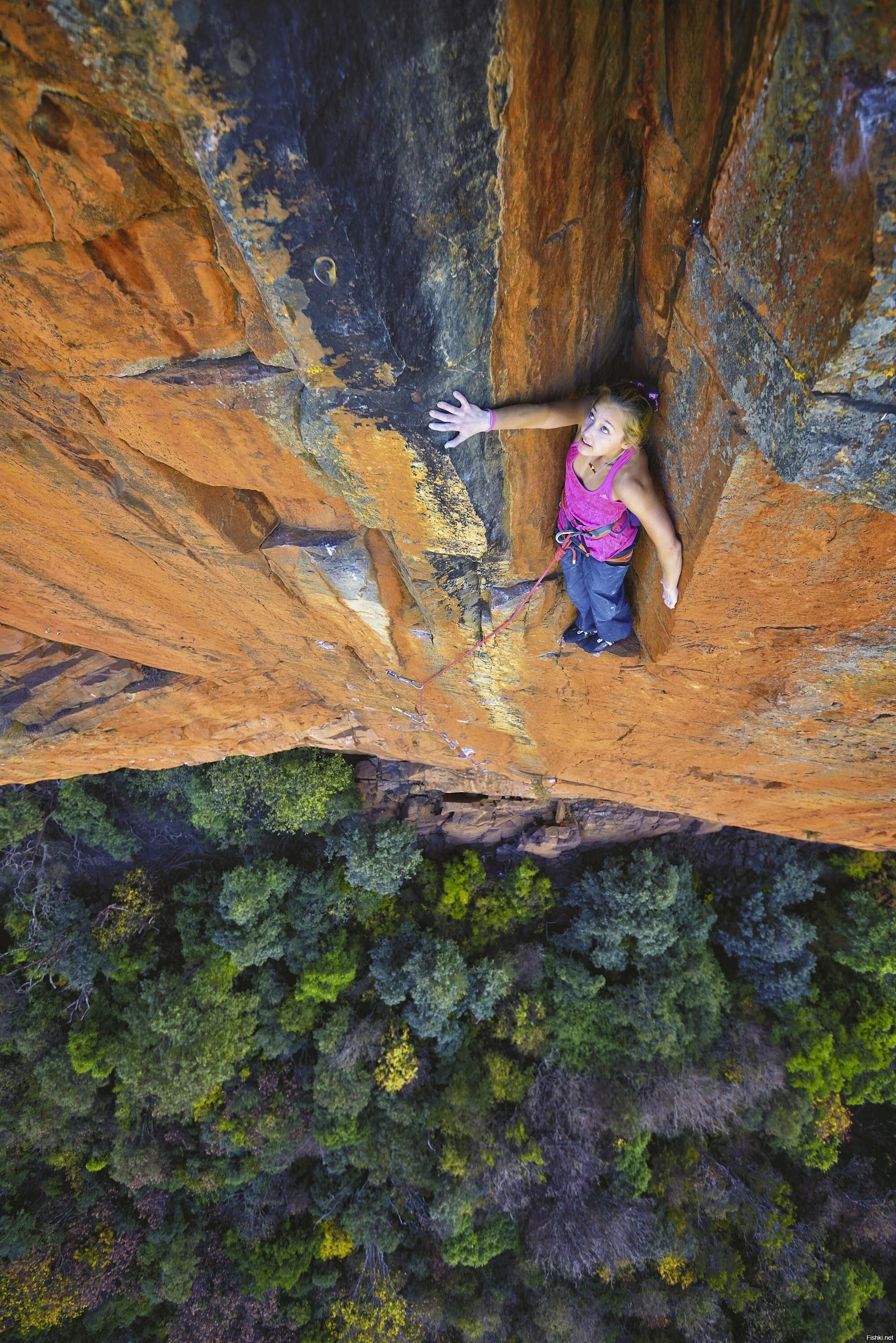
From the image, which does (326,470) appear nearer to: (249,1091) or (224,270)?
(224,270)

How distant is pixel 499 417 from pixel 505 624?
1.73 metres

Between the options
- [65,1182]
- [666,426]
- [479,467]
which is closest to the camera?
[666,426]

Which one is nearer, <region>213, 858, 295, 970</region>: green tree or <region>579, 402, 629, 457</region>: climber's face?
<region>579, 402, 629, 457</region>: climber's face

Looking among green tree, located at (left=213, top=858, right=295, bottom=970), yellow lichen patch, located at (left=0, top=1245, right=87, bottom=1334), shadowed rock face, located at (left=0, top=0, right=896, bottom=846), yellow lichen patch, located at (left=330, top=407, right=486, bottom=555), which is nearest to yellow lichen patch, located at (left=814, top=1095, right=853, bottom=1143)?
shadowed rock face, located at (left=0, top=0, right=896, bottom=846)

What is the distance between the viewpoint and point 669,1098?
9.10m

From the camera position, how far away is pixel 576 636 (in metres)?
4.04

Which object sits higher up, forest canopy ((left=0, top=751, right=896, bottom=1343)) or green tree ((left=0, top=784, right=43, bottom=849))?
green tree ((left=0, top=784, right=43, bottom=849))

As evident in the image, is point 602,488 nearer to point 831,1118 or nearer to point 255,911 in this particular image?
point 255,911

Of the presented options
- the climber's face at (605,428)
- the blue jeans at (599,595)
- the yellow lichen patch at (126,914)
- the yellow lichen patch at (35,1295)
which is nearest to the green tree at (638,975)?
the blue jeans at (599,595)

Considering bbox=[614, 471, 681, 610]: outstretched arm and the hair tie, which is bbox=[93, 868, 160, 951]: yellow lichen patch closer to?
bbox=[614, 471, 681, 610]: outstretched arm

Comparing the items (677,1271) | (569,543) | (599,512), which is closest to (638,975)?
(677,1271)

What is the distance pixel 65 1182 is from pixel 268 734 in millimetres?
9836

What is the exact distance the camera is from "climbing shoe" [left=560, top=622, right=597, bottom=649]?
157 inches

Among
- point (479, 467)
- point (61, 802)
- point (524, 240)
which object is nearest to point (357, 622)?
point (479, 467)
